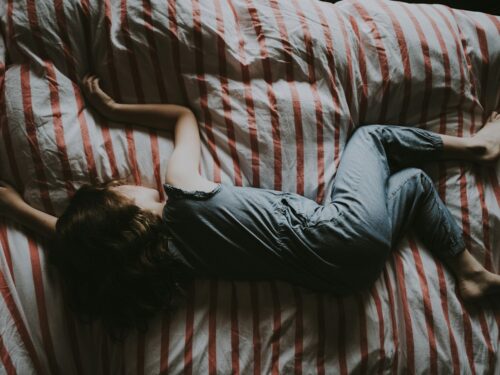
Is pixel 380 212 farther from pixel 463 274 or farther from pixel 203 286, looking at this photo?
pixel 203 286

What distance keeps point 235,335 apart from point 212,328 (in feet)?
0.19

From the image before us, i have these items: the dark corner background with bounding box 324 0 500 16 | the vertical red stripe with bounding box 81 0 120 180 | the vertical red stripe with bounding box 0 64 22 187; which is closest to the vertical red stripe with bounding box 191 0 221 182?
the vertical red stripe with bounding box 81 0 120 180

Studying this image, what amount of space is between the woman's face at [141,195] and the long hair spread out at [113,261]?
2cm

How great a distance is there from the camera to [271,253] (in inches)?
41.7

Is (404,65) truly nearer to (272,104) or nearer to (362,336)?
(272,104)

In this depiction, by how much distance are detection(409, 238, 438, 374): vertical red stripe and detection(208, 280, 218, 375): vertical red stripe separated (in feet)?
1.66

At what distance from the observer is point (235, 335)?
1.07m

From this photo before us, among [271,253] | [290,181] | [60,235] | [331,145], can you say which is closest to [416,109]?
[331,145]

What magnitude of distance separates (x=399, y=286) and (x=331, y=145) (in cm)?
39

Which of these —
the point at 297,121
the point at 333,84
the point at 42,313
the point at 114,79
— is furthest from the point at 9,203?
the point at 333,84

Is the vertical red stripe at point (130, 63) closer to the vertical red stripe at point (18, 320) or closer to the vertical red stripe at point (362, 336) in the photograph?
the vertical red stripe at point (18, 320)

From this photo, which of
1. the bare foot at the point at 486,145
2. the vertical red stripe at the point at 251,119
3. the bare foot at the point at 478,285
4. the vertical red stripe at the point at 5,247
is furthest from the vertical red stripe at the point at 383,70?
the vertical red stripe at the point at 5,247

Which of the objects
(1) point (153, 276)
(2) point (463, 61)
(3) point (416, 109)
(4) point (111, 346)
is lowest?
(4) point (111, 346)

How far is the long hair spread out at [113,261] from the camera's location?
101 cm
